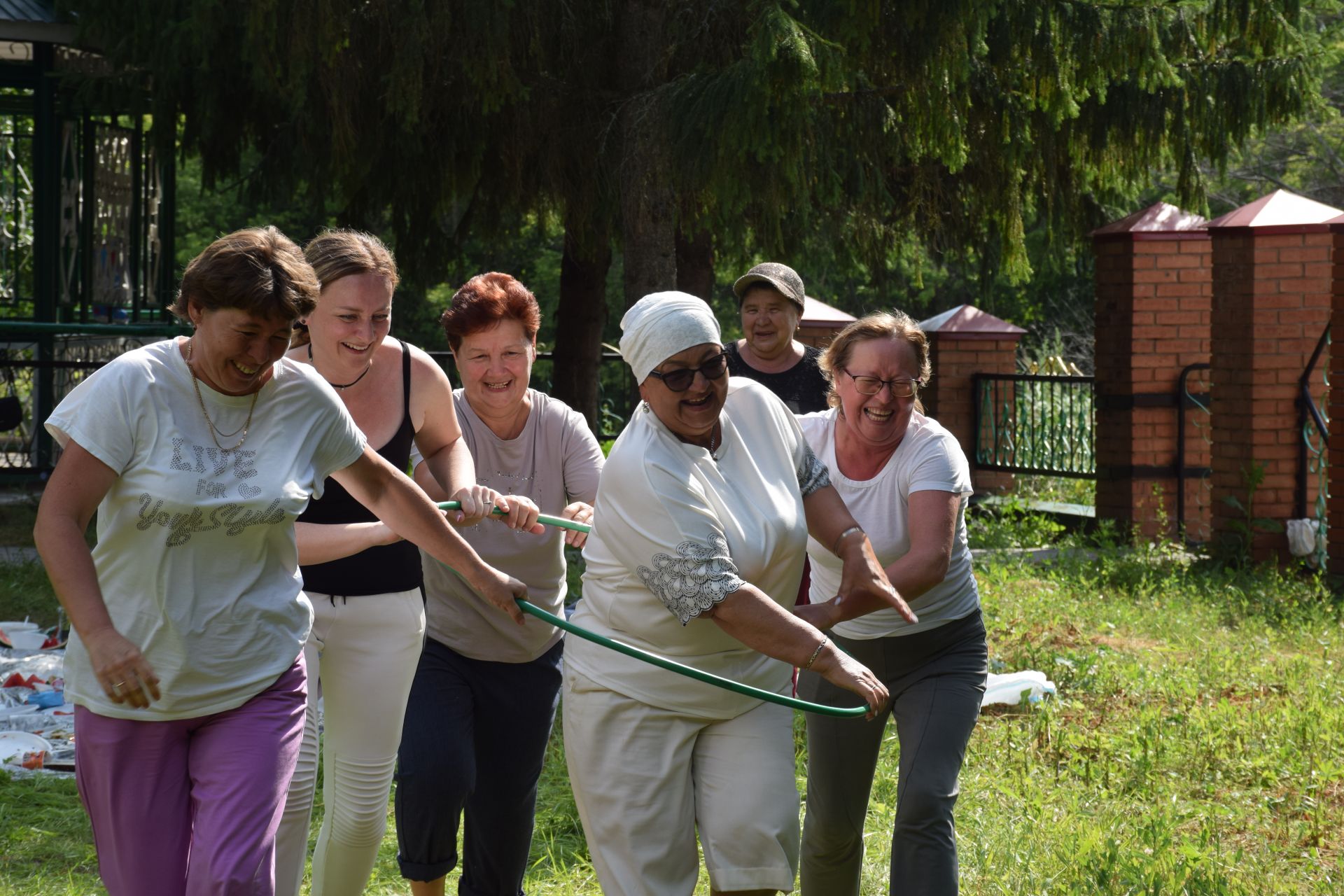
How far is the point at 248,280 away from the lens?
9.96 feet

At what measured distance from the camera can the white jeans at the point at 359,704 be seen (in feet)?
13.1

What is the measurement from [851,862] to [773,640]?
1.28 meters

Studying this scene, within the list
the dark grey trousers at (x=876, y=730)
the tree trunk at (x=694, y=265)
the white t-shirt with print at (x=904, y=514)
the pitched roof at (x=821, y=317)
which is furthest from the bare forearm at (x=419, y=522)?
the pitched roof at (x=821, y=317)

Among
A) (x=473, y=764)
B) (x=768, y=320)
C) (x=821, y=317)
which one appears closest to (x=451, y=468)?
(x=473, y=764)

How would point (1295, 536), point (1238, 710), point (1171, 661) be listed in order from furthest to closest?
point (1295, 536), point (1171, 661), point (1238, 710)

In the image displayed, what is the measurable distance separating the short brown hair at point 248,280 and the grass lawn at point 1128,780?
8.38 ft

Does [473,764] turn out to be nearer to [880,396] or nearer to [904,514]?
[904,514]

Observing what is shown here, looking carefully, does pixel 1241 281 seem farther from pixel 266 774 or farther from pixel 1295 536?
pixel 266 774

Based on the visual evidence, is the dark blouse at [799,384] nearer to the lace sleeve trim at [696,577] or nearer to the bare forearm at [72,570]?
the lace sleeve trim at [696,577]

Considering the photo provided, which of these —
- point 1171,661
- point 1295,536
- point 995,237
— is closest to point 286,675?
point 1171,661

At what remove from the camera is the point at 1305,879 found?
485cm

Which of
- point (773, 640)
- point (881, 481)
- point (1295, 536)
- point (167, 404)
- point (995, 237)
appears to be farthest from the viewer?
point (995, 237)

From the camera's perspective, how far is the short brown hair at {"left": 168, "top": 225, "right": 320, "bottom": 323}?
3.03 metres

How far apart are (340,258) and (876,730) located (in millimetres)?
2010
